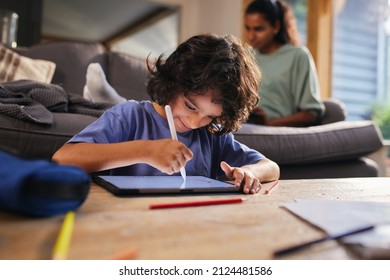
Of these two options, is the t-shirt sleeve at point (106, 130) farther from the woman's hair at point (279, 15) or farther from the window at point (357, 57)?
the window at point (357, 57)

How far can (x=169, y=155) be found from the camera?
2.16 feet

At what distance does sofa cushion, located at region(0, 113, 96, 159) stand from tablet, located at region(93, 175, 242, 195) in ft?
1.84

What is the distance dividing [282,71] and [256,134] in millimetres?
565

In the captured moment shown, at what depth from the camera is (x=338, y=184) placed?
0.85m

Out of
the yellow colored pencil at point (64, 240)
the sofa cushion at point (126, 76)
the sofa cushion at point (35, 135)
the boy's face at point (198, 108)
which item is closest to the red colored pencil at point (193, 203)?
the yellow colored pencil at point (64, 240)

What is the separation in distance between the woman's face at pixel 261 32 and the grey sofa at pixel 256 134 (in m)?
0.41

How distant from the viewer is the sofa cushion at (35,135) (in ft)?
3.91

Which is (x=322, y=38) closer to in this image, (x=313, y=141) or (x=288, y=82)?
(x=288, y=82)

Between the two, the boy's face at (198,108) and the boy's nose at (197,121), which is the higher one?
the boy's face at (198,108)

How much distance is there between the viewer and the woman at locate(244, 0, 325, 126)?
1.87 meters

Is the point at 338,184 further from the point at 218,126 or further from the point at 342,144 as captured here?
the point at 342,144

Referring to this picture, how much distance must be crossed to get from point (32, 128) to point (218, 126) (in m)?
0.58

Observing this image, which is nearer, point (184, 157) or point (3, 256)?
point (3, 256)
